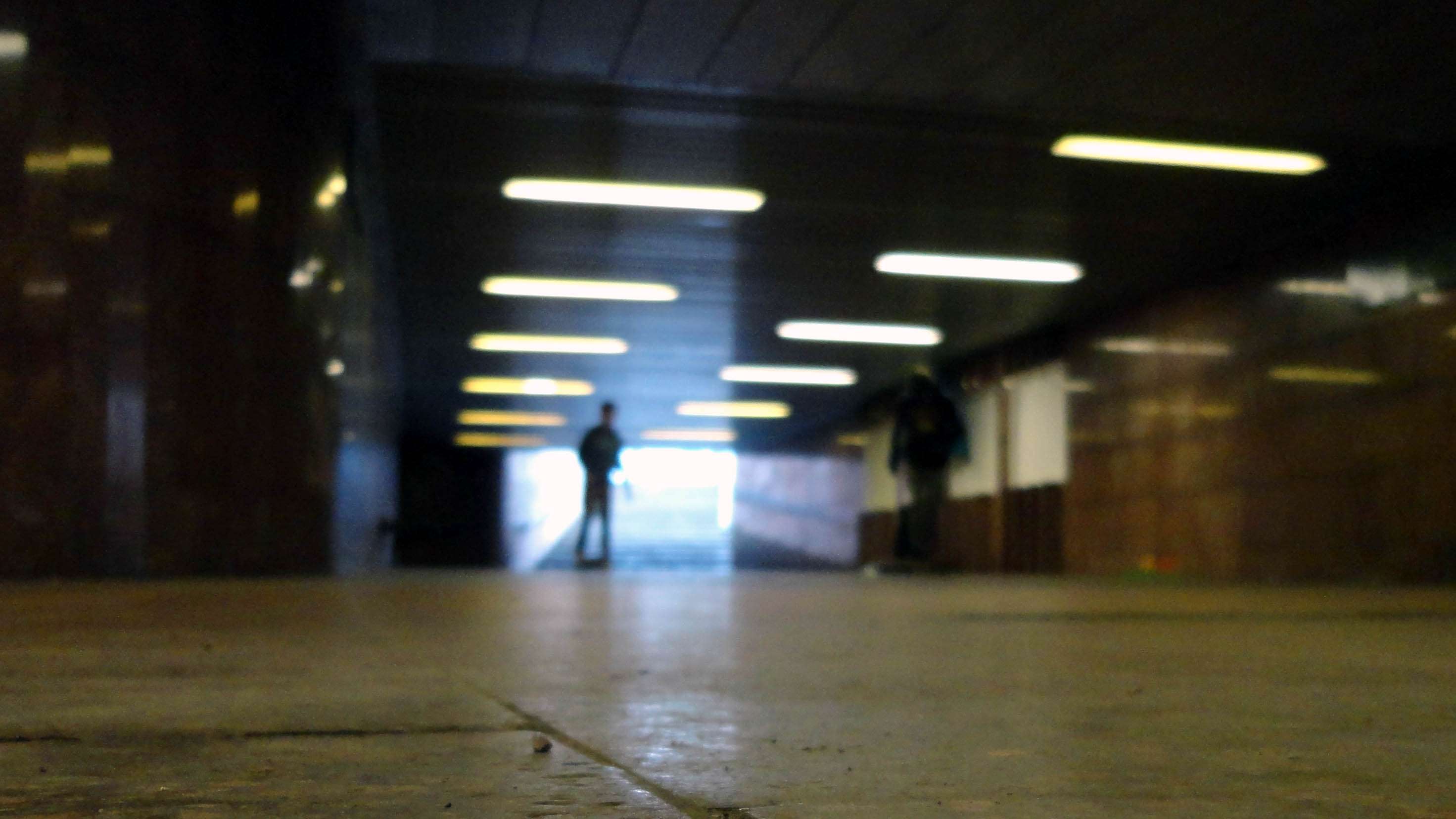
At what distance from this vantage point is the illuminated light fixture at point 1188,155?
1033cm

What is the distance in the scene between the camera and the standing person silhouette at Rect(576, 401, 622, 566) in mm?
14328

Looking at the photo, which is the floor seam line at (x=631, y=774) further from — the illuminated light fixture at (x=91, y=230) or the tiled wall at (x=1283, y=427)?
Result: the tiled wall at (x=1283, y=427)

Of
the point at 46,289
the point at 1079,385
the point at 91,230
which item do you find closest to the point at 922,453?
the point at 1079,385

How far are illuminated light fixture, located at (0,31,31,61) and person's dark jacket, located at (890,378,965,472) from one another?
916 cm

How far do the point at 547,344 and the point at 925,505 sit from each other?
8.06 metres

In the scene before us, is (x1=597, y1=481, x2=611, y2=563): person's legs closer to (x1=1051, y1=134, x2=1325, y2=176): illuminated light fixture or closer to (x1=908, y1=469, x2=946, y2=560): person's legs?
(x1=908, y1=469, x2=946, y2=560): person's legs

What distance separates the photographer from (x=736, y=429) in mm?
32531

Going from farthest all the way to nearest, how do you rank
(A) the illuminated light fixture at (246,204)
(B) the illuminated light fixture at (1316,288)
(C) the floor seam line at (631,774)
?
(B) the illuminated light fixture at (1316,288) → (A) the illuminated light fixture at (246,204) → (C) the floor seam line at (631,774)

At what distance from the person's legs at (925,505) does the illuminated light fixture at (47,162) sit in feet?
31.1

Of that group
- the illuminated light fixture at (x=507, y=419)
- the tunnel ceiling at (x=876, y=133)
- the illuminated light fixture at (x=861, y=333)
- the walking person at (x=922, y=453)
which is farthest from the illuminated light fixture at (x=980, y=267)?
the illuminated light fixture at (x=507, y=419)

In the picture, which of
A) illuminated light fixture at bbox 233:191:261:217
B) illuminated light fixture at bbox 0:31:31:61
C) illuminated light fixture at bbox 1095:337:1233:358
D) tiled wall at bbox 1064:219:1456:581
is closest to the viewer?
illuminated light fixture at bbox 0:31:31:61

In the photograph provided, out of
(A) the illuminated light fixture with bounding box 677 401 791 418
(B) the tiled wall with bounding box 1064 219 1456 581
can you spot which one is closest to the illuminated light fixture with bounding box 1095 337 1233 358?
(B) the tiled wall with bounding box 1064 219 1456 581

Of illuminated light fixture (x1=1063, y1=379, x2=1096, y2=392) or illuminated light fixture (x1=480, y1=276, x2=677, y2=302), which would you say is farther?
illuminated light fixture (x1=1063, y1=379, x2=1096, y2=392)

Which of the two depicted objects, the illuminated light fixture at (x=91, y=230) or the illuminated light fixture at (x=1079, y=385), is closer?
the illuminated light fixture at (x=91, y=230)
